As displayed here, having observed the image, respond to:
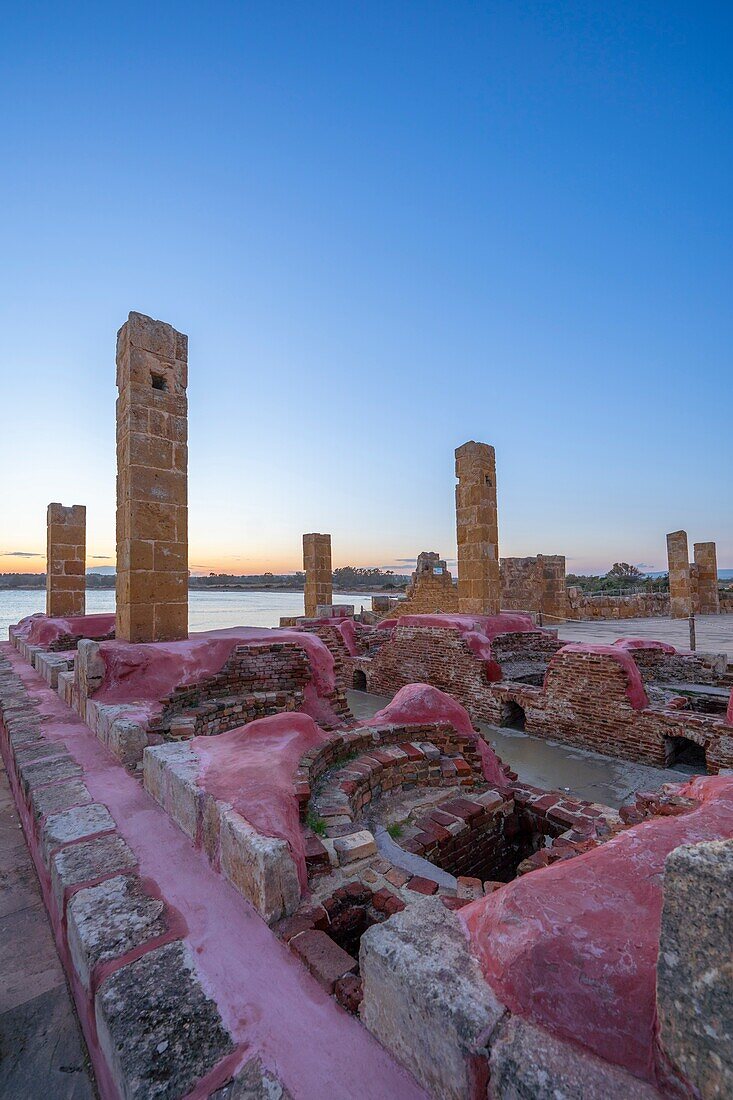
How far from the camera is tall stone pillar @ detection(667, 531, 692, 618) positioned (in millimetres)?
17812

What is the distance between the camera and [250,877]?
205cm

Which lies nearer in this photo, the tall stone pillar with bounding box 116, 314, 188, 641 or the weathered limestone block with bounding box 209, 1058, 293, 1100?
the weathered limestone block with bounding box 209, 1058, 293, 1100

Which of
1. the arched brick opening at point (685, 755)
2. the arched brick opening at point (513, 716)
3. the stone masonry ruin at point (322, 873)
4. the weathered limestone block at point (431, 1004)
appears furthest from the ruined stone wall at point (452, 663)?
the weathered limestone block at point (431, 1004)

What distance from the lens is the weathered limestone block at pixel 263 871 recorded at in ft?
6.48

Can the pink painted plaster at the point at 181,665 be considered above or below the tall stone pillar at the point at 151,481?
below

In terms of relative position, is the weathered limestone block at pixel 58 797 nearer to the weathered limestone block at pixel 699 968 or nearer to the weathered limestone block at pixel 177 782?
the weathered limestone block at pixel 177 782

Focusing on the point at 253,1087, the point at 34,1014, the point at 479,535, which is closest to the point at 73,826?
the point at 34,1014

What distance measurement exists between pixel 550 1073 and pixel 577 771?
5.67 m

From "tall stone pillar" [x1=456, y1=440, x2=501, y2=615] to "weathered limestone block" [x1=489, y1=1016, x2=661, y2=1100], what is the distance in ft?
31.0

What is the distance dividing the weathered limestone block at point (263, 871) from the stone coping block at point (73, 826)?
0.95 meters

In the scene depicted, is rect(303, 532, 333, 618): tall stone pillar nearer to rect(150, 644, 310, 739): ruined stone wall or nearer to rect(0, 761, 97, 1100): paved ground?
rect(150, 644, 310, 739): ruined stone wall

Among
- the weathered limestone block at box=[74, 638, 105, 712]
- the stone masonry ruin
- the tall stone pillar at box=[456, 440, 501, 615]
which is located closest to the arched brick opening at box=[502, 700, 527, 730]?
the stone masonry ruin

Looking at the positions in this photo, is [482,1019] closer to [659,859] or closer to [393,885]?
[659,859]

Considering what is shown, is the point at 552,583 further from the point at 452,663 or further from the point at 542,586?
the point at 452,663
